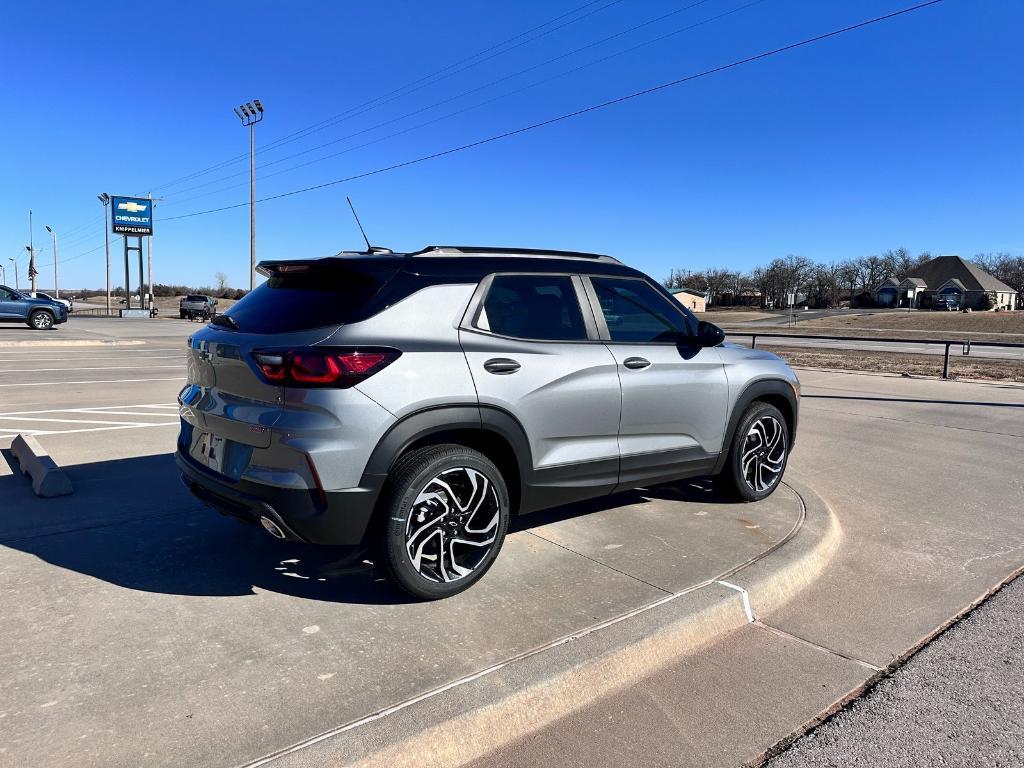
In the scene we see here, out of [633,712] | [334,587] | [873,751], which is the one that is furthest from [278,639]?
[873,751]

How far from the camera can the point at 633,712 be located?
273cm

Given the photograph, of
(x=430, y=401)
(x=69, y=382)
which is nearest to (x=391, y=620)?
(x=430, y=401)

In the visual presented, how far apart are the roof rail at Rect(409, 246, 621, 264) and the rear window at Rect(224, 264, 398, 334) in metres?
0.36

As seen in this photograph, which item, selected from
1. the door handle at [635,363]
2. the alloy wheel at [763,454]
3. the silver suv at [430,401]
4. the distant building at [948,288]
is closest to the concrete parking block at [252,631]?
the silver suv at [430,401]

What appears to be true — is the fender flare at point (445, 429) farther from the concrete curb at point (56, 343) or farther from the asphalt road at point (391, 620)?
the concrete curb at point (56, 343)

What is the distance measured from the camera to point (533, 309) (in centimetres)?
389

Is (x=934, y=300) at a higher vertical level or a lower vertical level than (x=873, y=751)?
higher

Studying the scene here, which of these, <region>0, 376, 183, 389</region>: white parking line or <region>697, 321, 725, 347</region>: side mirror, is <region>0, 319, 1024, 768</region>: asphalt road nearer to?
<region>697, 321, 725, 347</region>: side mirror

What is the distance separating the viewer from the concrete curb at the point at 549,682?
2.34 meters

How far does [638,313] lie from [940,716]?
2.64m

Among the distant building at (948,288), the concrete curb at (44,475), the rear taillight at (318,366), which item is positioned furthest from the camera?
the distant building at (948,288)

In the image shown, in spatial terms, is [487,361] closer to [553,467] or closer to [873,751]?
[553,467]

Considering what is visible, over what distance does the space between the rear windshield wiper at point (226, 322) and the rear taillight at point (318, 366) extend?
58 cm

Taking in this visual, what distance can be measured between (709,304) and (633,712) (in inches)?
5431
